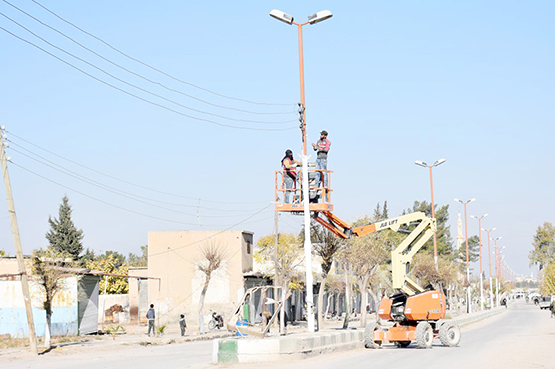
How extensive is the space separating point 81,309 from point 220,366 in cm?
2338

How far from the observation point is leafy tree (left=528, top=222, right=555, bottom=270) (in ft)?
493

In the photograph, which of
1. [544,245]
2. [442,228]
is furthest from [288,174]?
[544,245]

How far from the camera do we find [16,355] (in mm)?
27609

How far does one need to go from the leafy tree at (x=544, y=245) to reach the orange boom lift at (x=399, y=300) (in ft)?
435

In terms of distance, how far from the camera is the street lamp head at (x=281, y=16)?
79.2 ft

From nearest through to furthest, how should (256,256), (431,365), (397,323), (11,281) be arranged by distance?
(431,365), (397,323), (11,281), (256,256)

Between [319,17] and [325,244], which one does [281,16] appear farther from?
[325,244]

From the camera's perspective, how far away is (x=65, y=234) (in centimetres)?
8050

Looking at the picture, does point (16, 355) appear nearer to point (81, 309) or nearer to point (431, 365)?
point (81, 309)

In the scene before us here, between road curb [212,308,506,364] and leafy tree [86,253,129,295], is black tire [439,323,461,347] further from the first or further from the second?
leafy tree [86,253,129,295]

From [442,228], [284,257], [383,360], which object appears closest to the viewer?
[383,360]

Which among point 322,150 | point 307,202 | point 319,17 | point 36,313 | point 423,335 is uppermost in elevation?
point 319,17

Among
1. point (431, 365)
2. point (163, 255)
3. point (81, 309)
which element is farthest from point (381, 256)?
point (431, 365)

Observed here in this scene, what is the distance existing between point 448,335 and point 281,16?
41.5ft
